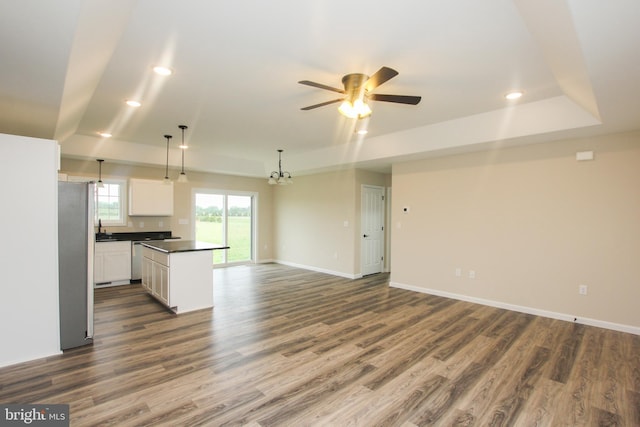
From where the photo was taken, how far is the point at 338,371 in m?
2.78

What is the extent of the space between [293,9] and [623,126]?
3.86 m

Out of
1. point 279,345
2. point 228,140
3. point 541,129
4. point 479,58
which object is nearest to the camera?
point 479,58

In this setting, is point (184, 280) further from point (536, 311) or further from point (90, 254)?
point (536, 311)

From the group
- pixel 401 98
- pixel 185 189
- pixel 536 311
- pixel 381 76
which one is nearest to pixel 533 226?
pixel 536 311

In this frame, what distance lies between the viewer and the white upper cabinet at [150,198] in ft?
20.7

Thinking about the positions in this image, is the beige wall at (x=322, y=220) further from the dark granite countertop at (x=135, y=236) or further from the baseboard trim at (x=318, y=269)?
the dark granite countertop at (x=135, y=236)

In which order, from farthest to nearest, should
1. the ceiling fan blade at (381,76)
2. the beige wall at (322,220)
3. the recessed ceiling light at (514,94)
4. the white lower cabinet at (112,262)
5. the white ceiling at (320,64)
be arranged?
1. the beige wall at (322,220)
2. the white lower cabinet at (112,262)
3. the recessed ceiling light at (514,94)
4. the ceiling fan blade at (381,76)
5. the white ceiling at (320,64)

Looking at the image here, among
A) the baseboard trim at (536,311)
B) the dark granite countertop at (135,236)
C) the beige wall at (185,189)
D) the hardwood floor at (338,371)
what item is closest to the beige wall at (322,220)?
the beige wall at (185,189)

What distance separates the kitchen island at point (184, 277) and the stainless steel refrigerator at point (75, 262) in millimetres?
1072

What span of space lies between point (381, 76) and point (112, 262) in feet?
19.0

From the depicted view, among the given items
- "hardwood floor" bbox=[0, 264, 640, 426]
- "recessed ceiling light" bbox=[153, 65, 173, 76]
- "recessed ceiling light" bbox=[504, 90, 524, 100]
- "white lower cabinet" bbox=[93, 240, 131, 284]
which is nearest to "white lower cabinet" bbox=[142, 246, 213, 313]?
"hardwood floor" bbox=[0, 264, 640, 426]

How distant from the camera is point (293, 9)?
2.03 m

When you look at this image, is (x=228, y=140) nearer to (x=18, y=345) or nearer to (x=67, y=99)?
(x=67, y=99)

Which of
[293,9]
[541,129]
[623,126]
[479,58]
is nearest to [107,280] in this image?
[293,9]
